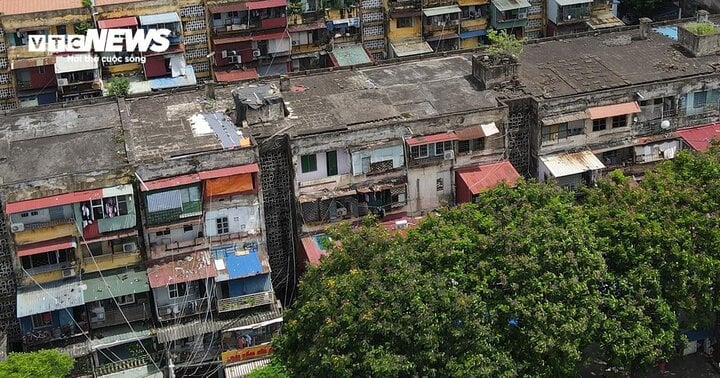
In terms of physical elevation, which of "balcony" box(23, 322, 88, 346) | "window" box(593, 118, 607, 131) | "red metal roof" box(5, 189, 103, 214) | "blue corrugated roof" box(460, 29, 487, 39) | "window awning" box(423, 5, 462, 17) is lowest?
"balcony" box(23, 322, 88, 346)

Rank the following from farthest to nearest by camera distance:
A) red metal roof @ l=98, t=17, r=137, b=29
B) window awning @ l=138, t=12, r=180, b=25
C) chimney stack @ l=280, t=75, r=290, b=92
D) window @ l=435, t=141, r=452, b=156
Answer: window awning @ l=138, t=12, r=180, b=25
red metal roof @ l=98, t=17, r=137, b=29
chimney stack @ l=280, t=75, r=290, b=92
window @ l=435, t=141, r=452, b=156

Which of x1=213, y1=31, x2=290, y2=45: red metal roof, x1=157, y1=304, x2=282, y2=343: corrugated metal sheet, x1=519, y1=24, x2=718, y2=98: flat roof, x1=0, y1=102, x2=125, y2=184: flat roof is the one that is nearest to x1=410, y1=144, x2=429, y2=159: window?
x1=519, y1=24, x2=718, y2=98: flat roof

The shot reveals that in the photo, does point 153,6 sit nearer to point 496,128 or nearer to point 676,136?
point 496,128

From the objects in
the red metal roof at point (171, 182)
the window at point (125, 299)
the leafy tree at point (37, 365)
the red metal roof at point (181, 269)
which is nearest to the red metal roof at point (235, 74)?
the red metal roof at point (171, 182)

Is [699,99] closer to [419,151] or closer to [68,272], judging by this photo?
[419,151]

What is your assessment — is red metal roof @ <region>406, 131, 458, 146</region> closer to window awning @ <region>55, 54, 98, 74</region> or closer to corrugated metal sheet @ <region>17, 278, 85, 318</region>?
corrugated metal sheet @ <region>17, 278, 85, 318</region>

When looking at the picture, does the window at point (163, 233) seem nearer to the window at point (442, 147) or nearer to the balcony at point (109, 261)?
the balcony at point (109, 261)
